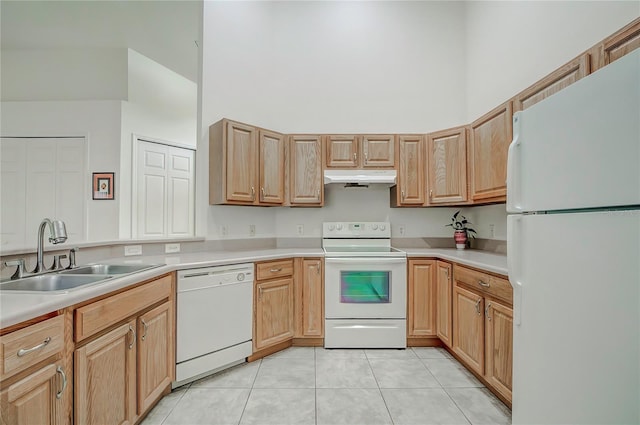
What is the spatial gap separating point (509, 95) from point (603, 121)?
217 cm

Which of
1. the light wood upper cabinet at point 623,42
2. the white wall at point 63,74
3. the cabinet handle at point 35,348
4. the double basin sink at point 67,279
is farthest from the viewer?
the white wall at point 63,74

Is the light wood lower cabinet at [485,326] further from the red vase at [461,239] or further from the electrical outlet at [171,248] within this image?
the electrical outlet at [171,248]

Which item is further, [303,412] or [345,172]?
[345,172]

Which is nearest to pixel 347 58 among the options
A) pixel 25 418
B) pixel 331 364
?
pixel 331 364

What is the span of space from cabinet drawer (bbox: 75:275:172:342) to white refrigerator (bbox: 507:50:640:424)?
1866mm

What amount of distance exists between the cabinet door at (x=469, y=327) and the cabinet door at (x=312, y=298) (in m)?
1.16

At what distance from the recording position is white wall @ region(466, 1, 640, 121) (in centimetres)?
186

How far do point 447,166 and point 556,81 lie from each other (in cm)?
122

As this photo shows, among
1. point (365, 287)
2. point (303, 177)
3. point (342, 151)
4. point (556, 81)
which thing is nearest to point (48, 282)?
point (303, 177)

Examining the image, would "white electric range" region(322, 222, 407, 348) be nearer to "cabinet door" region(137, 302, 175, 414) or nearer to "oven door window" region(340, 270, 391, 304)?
"oven door window" region(340, 270, 391, 304)

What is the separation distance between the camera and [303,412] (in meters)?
1.82

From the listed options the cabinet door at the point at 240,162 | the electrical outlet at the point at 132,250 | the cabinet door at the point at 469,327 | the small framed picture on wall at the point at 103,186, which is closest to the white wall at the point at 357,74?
the cabinet door at the point at 240,162

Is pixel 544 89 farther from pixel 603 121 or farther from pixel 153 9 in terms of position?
pixel 153 9

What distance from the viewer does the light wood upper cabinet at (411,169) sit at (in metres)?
3.10
